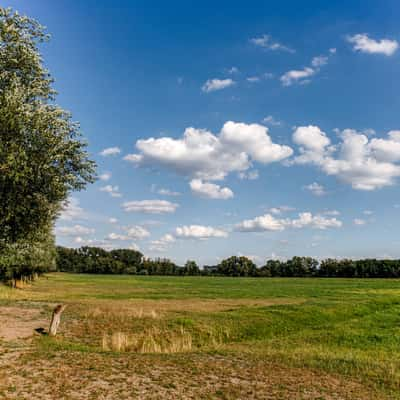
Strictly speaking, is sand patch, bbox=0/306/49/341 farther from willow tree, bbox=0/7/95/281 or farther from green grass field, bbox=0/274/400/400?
willow tree, bbox=0/7/95/281

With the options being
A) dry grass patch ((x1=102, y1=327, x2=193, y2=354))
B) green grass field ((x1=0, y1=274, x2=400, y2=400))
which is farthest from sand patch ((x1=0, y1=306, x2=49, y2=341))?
dry grass patch ((x1=102, y1=327, x2=193, y2=354))

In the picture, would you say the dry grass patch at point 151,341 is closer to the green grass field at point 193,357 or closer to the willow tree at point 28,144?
the green grass field at point 193,357

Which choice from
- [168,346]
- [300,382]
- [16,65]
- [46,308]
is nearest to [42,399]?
[300,382]

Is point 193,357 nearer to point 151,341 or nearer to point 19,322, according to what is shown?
point 151,341

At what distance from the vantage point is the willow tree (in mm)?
19056

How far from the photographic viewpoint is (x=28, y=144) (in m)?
20.4

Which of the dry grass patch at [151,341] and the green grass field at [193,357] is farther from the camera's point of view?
the dry grass patch at [151,341]

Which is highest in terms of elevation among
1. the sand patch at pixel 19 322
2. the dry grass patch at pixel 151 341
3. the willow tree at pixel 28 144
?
the willow tree at pixel 28 144

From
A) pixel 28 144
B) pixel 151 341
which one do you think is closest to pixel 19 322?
pixel 151 341

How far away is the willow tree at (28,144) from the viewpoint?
19056 millimetres

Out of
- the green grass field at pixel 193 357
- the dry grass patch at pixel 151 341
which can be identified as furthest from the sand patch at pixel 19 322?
the dry grass patch at pixel 151 341

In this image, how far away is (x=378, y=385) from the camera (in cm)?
1566

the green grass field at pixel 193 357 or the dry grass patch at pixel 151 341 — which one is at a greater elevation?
the green grass field at pixel 193 357

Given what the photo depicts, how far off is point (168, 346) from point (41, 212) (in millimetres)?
12408
